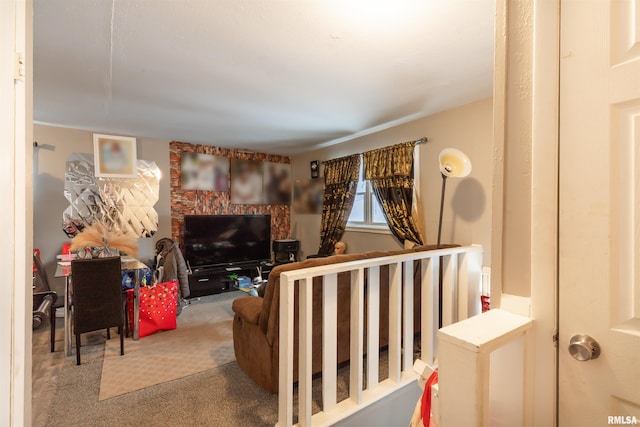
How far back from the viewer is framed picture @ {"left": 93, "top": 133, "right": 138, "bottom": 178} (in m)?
2.27

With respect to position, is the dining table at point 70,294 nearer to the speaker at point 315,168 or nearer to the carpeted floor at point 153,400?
the carpeted floor at point 153,400

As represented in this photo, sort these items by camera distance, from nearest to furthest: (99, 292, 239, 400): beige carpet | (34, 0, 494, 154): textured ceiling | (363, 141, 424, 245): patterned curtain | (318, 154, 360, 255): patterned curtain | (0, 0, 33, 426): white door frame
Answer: (0, 0, 33, 426): white door frame → (34, 0, 494, 154): textured ceiling → (99, 292, 239, 400): beige carpet → (363, 141, 424, 245): patterned curtain → (318, 154, 360, 255): patterned curtain

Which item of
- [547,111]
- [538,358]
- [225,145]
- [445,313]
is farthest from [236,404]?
[225,145]

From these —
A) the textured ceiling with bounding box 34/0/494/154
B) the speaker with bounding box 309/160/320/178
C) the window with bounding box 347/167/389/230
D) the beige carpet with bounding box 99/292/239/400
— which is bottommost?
the beige carpet with bounding box 99/292/239/400

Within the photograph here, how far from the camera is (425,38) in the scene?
5.96 feet

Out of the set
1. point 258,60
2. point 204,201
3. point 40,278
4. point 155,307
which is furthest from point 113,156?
point 204,201

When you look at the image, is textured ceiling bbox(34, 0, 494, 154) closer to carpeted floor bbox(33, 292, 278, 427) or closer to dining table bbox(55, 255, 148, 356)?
dining table bbox(55, 255, 148, 356)

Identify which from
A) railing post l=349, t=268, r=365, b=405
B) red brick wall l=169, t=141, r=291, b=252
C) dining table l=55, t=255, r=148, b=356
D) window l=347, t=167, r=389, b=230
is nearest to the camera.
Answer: railing post l=349, t=268, r=365, b=405

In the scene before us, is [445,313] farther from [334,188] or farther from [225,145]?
[225,145]

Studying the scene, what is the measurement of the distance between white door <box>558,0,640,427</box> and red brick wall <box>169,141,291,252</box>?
473 cm

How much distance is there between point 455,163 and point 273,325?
2.11 metres

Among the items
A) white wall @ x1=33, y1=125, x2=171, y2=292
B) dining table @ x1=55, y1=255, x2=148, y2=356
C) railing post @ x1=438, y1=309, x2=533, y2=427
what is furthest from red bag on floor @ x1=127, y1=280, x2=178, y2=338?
railing post @ x1=438, y1=309, x2=533, y2=427

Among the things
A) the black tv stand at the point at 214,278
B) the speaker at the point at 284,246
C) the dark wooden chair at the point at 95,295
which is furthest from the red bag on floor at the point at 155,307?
the speaker at the point at 284,246

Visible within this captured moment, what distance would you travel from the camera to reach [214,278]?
14.4ft
